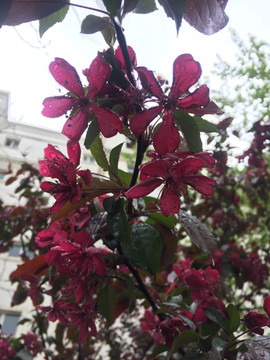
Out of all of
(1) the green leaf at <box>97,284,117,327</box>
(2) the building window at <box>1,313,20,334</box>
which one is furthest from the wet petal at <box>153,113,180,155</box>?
(2) the building window at <box>1,313,20,334</box>

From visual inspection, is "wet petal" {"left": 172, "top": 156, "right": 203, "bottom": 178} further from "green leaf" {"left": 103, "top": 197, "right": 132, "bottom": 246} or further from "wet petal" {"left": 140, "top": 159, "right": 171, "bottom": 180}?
"green leaf" {"left": 103, "top": 197, "right": 132, "bottom": 246}

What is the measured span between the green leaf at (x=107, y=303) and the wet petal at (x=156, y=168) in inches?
19.3

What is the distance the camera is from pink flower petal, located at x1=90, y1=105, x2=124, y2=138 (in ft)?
1.81

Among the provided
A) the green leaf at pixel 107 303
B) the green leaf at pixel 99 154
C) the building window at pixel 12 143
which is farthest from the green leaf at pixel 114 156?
the building window at pixel 12 143

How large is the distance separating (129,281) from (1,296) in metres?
2.38

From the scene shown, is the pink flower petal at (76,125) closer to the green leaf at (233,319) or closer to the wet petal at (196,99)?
the wet petal at (196,99)

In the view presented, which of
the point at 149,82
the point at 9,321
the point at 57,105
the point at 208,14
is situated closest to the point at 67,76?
the point at 57,105

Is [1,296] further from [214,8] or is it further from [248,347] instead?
[214,8]

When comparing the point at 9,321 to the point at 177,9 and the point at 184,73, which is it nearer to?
the point at 184,73

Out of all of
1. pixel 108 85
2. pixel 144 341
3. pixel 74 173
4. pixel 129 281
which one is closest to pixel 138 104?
pixel 108 85

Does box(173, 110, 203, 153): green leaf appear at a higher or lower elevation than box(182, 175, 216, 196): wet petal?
higher

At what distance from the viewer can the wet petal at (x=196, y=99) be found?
555 mm

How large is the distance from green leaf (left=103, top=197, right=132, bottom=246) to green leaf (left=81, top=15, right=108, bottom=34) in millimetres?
362

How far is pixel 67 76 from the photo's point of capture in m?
0.58
